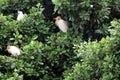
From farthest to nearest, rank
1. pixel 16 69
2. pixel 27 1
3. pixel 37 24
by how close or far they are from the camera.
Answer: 1. pixel 27 1
2. pixel 37 24
3. pixel 16 69

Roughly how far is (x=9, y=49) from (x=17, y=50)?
5.0 inches

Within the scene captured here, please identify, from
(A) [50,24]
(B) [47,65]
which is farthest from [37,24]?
(B) [47,65]

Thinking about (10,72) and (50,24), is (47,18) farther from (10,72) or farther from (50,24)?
(10,72)

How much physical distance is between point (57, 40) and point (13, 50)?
1.89ft

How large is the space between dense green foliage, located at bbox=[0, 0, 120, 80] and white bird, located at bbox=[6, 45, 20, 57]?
2.2 inches

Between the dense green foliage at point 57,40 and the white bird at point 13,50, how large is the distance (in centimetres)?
6

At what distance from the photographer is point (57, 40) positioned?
412 cm

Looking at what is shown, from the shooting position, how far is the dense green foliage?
3.69 meters

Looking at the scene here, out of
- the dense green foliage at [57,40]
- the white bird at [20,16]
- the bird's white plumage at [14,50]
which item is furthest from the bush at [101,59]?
the white bird at [20,16]

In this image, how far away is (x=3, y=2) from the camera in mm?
4488

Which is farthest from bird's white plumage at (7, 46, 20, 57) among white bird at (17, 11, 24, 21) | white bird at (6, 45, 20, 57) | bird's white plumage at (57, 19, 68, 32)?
bird's white plumage at (57, 19, 68, 32)

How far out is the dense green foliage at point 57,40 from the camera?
12.1 feet

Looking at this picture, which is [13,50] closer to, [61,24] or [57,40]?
[57,40]

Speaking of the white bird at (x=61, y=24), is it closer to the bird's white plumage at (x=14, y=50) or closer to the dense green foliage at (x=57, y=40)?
the dense green foliage at (x=57, y=40)
